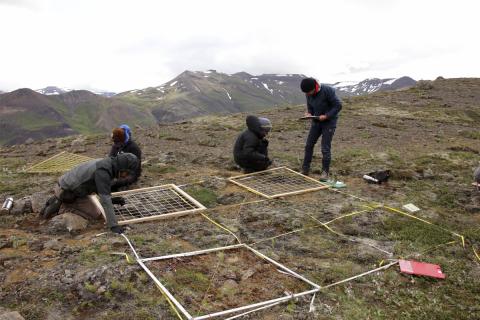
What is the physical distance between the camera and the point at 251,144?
9.44m

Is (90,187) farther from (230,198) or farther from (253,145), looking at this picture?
(253,145)

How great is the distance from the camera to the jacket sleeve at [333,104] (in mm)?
8898

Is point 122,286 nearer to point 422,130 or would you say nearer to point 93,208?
point 93,208

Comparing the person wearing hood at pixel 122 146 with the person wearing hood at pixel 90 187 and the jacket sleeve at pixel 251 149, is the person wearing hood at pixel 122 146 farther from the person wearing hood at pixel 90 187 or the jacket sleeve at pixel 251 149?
the jacket sleeve at pixel 251 149

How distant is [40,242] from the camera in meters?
6.07

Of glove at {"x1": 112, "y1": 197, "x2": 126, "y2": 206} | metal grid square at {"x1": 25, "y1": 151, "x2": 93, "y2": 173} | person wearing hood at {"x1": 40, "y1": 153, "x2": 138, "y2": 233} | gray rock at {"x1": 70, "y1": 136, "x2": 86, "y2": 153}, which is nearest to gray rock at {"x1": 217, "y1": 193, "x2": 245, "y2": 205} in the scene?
glove at {"x1": 112, "y1": 197, "x2": 126, "y2": 206}

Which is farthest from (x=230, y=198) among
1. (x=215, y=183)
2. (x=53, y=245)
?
(x=53, y=245)

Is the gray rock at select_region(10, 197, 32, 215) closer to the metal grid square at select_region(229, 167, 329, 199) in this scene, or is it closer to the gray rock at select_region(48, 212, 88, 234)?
the gray rock at select_region(48, 212, 88, 234)

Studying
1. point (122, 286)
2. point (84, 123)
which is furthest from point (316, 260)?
point (84, 123)

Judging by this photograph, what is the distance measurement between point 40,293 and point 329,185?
20.5 feet

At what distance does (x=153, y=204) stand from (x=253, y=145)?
112 inches

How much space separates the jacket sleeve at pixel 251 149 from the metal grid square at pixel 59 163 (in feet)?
18.6

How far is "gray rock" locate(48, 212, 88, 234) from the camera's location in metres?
6.63

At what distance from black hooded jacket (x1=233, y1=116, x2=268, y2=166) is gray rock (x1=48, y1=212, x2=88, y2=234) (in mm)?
4167
